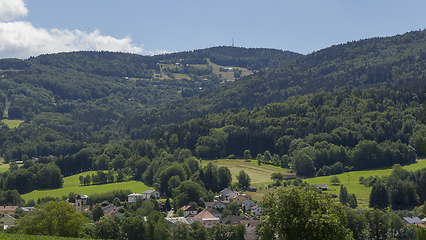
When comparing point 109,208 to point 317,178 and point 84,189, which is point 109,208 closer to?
point 84,189

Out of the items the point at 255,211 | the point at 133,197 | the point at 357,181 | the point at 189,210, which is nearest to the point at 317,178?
the point at 357,181

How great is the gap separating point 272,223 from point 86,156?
13271cm

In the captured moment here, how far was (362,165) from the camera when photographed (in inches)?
5335

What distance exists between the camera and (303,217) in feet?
94.3

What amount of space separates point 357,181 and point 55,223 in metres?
84.8

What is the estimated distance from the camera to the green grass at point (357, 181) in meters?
98.5

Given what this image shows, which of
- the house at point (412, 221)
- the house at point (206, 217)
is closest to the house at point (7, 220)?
the house at point (206, 217)

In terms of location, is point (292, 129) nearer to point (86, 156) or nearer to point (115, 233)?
point (86, 156)

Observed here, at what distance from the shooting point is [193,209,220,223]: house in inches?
3300

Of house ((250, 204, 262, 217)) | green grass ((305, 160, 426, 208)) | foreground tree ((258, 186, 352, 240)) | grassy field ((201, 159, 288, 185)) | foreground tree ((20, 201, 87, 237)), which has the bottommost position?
house ((250, 204, 262, 217))

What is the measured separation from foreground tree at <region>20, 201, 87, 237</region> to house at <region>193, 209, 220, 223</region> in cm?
3588

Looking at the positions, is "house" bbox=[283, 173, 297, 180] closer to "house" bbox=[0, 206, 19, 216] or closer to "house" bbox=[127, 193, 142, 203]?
"house" bbox=[127, 193, 142, 203]

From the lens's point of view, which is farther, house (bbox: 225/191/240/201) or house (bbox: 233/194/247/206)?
house (bbox: 225/191/240/201)

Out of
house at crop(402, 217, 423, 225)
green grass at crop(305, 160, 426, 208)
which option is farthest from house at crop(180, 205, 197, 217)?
house at crop(402, 217, 423, 225)
